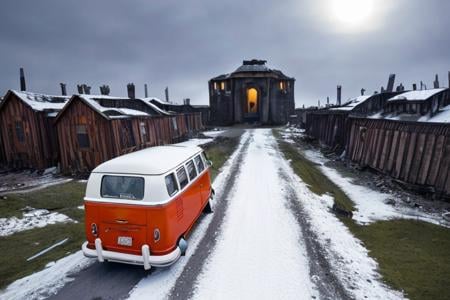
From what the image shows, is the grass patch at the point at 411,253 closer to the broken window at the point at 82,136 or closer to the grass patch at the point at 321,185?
the grass patch at the point at 321,185

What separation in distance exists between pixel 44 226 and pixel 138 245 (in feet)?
21.3

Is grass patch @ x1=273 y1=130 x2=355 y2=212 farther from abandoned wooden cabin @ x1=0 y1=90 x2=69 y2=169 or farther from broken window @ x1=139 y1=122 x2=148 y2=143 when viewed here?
abandoned wooden cabin @ x1=0 y1=90 x2=69 y2=169

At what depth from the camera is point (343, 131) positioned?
928 inches

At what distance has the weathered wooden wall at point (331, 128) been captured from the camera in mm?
23516

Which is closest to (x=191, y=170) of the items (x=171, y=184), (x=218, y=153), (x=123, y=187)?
(x=171, y=184)

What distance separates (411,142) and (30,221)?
18676 millimetres

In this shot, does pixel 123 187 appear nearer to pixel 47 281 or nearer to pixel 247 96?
pixel 47 281

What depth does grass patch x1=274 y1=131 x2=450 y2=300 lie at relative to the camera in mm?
5777

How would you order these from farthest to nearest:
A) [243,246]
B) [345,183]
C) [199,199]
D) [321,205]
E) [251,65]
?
[251,65] → [345,183] → [321,205] → [199,199] → [243,246]

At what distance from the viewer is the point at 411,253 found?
7.46m

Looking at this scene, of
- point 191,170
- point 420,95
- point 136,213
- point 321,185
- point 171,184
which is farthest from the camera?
point 420,95

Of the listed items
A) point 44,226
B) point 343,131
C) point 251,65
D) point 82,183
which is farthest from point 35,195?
point 251,65

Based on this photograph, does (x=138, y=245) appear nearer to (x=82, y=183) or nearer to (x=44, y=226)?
(x=44, y=226)

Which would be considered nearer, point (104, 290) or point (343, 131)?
point (104, 290)
